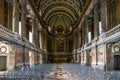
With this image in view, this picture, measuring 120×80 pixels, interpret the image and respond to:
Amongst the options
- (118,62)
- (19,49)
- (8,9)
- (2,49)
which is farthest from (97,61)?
(8,9)

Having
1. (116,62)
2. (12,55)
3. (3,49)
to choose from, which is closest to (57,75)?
(12,55)

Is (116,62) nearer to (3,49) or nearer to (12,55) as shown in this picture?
(12,55)

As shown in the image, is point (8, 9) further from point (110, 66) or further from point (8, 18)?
point (110, 66)

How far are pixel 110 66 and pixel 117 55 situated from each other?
5.39 ft

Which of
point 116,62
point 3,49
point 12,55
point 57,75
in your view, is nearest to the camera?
point 57,75

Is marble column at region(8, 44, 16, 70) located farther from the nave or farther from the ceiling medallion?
the nave

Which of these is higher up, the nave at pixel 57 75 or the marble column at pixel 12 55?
the marble column at pixel 12 55

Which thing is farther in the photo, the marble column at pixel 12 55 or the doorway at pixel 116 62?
the doorway at pixel 116 62

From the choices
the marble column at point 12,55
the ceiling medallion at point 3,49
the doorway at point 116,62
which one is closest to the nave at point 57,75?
the marble column at point 12,55

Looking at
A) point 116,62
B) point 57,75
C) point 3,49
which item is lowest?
point 57,75

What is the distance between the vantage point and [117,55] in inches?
825

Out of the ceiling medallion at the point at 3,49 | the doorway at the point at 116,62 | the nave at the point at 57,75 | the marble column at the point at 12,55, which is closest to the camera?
the nave at the point at 57,75

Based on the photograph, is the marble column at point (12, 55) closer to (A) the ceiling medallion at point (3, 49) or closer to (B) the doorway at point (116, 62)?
(A) the ceiling medallion at point (3, 49)

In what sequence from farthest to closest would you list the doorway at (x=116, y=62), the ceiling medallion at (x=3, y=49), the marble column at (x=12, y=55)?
the doorway at (x=116, y=62) < the ceiling medallion at (x=3, y=49) < the marble column at (x=12, y=55)
